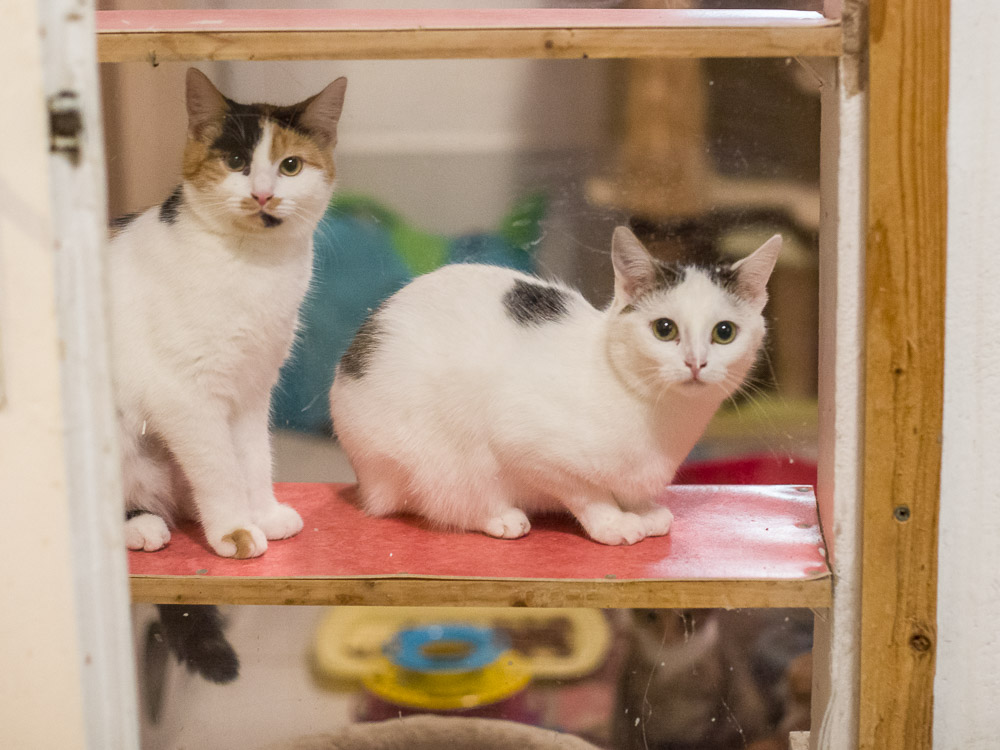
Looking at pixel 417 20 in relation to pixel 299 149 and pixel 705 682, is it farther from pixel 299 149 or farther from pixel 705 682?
pixel 705 682

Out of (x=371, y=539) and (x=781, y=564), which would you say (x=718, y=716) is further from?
(x=371, y=539)

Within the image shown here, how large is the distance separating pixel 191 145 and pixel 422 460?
18.7 inches

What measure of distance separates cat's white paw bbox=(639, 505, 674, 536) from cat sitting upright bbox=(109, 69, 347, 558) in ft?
1.56

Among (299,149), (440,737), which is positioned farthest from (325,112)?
(440,737)

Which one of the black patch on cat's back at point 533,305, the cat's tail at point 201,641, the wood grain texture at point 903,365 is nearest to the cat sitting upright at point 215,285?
the black patch on cat's back at point 533,305

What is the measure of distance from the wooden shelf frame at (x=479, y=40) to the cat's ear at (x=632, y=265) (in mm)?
250

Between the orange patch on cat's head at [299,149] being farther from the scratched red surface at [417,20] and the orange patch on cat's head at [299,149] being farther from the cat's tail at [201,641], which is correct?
the cat's tail at [201,641]

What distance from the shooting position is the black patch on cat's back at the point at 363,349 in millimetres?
1248

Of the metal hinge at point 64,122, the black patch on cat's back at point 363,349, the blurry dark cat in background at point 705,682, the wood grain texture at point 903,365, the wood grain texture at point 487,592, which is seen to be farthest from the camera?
the blurry dark cat in background at point 705,682

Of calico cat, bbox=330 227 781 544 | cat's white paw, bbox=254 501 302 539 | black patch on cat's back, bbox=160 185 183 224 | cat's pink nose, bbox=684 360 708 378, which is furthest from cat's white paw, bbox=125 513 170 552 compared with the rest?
cat's pink nose, bbox=684 360 708 378

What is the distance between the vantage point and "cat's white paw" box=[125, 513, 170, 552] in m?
1.14

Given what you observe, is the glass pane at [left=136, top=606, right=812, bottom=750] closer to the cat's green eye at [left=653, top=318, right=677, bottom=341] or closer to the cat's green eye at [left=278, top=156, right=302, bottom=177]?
the cat's green eye at [left=653, top=318, right=677, bottom=341]

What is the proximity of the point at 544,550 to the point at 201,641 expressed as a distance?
68 cm

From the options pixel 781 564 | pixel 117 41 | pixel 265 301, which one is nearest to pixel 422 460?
pixel 265 301
